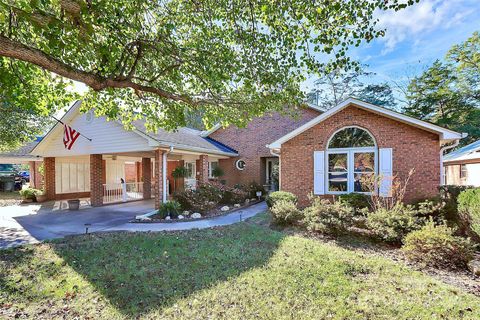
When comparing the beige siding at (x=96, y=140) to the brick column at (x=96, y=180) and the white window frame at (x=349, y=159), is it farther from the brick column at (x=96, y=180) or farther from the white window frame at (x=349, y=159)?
the white window frame at (x=349, y=159)

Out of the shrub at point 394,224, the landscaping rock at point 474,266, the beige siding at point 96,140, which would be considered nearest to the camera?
the landscaping rock at point 474,266

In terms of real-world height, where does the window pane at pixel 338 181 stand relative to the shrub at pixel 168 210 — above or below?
above

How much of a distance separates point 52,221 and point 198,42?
9.27 metres

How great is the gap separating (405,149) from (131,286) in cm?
1106

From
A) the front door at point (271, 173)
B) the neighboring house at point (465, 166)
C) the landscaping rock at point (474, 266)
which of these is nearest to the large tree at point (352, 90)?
the neighboring house at point (465, 166)

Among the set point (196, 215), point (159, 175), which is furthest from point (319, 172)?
point (159, 175)

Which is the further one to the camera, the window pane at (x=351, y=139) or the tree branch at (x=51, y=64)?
the window pane at (x=351, y=139)

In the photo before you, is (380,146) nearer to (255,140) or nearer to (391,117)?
(391,117)

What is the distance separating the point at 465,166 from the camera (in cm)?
2055

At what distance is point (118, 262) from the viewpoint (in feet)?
19.6

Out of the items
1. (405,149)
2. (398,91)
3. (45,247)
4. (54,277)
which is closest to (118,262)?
(54,277)

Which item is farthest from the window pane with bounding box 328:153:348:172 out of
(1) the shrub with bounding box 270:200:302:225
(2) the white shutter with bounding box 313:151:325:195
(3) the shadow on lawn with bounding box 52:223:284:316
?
(3) the shadow on lawn with bounding box 52:223:284:316

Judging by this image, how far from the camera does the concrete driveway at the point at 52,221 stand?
8.46m

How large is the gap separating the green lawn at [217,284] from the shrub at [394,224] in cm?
125
